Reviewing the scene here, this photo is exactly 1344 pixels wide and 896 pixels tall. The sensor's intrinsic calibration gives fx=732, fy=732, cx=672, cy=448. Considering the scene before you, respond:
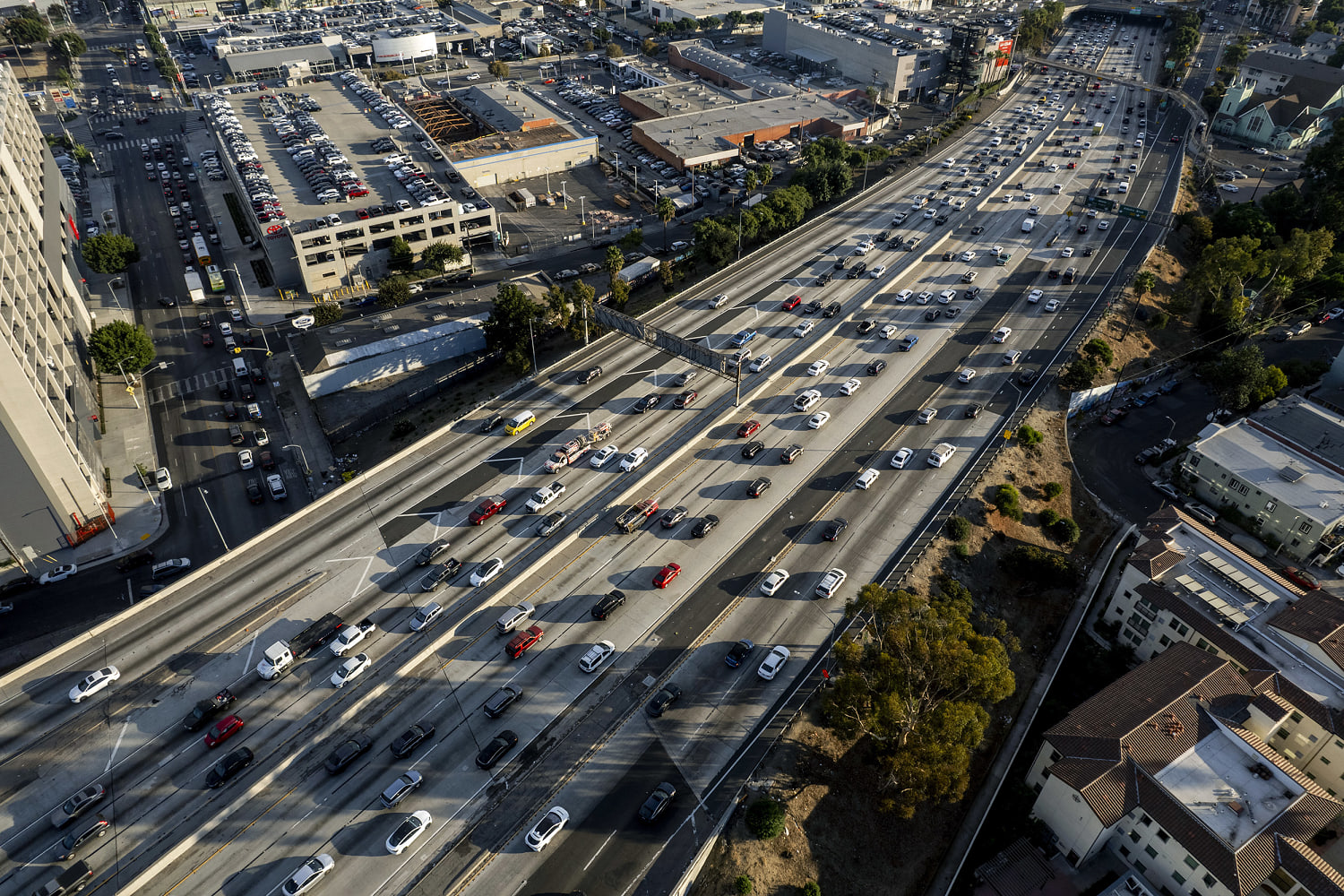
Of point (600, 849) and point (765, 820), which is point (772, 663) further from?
point (600, 849)

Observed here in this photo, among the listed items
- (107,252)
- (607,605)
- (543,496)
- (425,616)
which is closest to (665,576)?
(607,605)

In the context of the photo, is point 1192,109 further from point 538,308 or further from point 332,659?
point 332,659

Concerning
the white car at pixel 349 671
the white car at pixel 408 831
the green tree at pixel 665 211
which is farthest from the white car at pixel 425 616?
the green tree at pixel 665 211

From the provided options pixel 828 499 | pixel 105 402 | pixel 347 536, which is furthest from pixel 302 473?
pixel 828 499

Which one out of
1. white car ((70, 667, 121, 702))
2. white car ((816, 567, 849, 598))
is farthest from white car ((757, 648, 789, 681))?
white car ((70, 667, 121, 702))

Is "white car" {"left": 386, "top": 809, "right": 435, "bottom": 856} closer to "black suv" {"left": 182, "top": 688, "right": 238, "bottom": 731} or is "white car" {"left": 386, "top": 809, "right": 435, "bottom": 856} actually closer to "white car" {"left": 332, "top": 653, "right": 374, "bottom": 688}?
"white car" {"left": 332, "top": 653, "right": 374, "bottom": 688}
